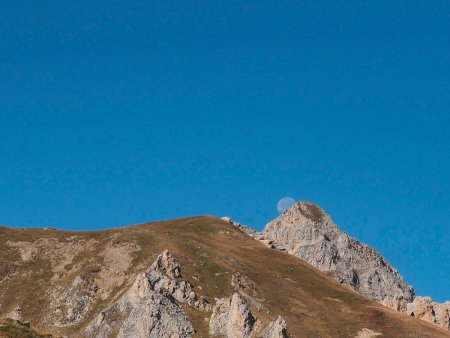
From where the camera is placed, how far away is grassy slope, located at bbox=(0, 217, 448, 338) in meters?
137

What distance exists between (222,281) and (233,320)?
73.4 ft

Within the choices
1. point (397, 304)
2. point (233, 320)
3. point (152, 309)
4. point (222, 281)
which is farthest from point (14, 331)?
point (397, 304)

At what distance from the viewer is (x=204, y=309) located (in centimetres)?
13338

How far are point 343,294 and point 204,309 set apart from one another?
4667 centimetres

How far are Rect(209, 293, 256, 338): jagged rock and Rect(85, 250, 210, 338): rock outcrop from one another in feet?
17.7

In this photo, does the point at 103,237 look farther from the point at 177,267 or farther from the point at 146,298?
the point at 146,298

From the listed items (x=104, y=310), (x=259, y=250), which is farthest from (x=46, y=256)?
(x=259, y=250)

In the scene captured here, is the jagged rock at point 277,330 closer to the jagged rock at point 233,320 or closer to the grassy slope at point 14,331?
the jagged rock at point 233,320

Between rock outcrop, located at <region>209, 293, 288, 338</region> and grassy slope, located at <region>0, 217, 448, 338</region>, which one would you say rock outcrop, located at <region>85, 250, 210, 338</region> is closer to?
grassy slope, located at <region>0, 217, 448, 338</region>

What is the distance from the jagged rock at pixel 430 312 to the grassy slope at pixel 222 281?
1638 centimetres

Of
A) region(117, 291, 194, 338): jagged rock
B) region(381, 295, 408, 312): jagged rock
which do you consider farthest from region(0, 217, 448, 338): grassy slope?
region(381, 295, 408, 312): jagged rock

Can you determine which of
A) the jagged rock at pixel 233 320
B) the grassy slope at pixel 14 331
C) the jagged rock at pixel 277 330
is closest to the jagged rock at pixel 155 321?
the jagged rock at pixel 233 320

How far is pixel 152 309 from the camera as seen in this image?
126 m

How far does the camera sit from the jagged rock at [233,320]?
12325cm
